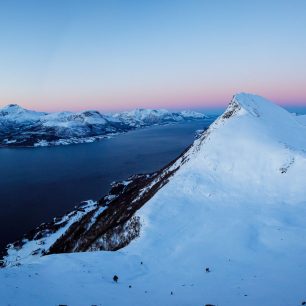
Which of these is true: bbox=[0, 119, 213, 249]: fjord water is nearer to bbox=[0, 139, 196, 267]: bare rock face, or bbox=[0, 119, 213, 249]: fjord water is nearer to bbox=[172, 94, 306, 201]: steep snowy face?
bbox=[0, 139, 196, 267]: bare rock face

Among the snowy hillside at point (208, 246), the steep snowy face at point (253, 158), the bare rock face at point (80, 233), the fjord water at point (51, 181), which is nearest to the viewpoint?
the snowy hillside at point (208, 246)

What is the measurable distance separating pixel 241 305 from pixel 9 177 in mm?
130759

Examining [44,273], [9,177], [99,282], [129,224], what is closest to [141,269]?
[99,282]

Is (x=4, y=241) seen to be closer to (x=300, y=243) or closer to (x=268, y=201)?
(x=268, y=201)

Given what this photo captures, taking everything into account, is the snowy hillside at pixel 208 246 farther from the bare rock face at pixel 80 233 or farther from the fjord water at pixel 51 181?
the fjord water at pixel 51 181

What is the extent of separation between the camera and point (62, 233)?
56.4 meters

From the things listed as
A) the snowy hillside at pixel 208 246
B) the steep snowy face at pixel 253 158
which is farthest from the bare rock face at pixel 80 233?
the steep snowy face at pixel 253 158

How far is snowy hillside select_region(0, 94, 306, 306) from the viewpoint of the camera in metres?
14.6

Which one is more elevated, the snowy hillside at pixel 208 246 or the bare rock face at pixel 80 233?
the snowy hillside at pixel 208 246

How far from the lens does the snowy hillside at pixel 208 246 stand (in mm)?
14641

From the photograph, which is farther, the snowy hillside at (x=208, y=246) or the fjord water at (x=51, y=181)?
the fjord water at (x=51, y=181)

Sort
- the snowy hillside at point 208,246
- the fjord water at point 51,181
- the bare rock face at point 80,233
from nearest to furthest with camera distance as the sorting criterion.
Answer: the snowy hillside at point 208,246
the bare rock face at point 80,233
the fjord water at point 51,181

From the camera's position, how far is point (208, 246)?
21.4 metres

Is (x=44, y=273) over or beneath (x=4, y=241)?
over
